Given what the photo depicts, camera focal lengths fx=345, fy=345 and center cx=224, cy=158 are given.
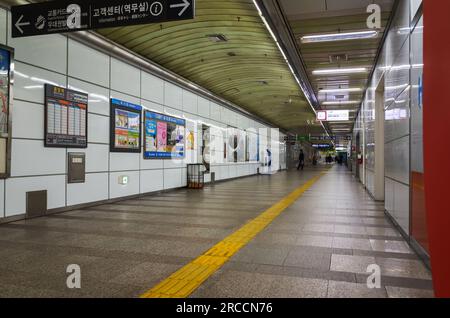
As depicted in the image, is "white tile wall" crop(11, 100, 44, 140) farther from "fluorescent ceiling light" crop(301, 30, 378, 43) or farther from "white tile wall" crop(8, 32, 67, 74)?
"fluorescent ceiling light" crop(301, 30, 378, 43)

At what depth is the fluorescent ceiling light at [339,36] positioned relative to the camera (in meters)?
7.36

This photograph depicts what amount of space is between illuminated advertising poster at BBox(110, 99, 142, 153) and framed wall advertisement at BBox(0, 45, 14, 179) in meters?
2.66

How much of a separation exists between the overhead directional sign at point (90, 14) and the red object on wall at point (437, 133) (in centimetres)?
304

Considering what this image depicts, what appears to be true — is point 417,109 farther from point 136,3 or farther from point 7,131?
point 7,131

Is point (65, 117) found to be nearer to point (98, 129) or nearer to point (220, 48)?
point (98, 129)

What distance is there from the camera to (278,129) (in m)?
27.8

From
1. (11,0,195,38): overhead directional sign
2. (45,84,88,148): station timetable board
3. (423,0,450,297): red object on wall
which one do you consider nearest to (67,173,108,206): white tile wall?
(45,84,88,148): station timetable board

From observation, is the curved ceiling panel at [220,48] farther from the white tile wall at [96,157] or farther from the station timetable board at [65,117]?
the white tile wall at [96,157]

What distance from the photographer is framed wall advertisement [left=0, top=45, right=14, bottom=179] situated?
556 centimetres

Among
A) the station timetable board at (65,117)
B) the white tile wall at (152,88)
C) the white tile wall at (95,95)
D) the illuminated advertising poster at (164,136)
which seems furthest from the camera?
the illuminated advertising poster at (164,136)

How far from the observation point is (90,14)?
4730 mm

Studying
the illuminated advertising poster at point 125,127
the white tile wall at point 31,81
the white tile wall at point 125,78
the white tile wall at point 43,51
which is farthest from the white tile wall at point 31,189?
the white tile wall at point 125,78

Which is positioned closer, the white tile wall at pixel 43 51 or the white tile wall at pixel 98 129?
the white tile wall at pixel 43 51

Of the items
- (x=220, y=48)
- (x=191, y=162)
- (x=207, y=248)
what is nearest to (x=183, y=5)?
(x=207, y=248)
